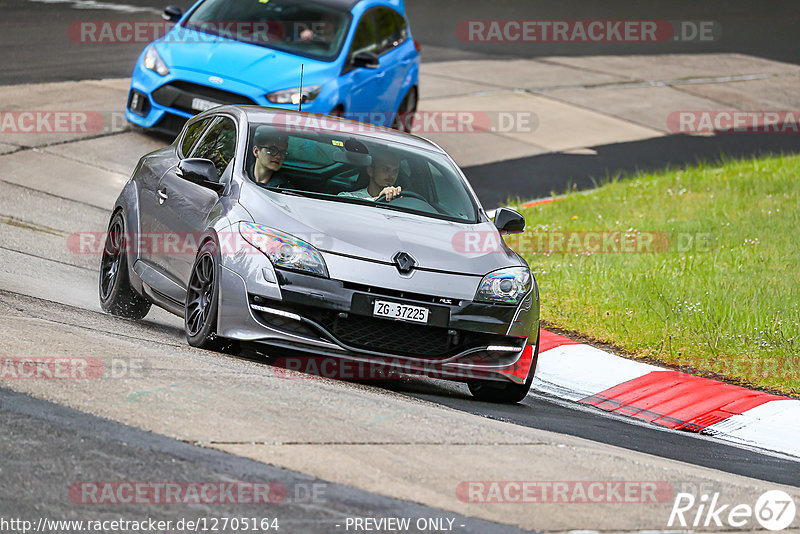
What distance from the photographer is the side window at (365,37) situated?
15094 mm

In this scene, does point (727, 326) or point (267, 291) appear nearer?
point (267, 291)

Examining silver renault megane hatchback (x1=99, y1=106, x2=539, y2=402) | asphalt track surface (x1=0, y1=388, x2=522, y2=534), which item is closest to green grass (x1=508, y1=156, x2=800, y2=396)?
silver renault megane hatchback (x1=99, y1=106, x2=539, y2=402)

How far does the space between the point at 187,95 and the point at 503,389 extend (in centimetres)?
716

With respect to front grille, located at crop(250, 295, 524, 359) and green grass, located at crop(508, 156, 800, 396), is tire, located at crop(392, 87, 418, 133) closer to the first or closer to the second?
green grass, located at crop(508, 156, 800, 396)

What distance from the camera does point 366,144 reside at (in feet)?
28.4

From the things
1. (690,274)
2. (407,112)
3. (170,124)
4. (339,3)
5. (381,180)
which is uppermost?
(339,3)

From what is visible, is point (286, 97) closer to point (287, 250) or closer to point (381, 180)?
point (381, 180)

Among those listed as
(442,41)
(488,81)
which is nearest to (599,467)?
(488,81)

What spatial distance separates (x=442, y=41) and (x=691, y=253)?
14.3 metres

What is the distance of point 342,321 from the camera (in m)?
7.10

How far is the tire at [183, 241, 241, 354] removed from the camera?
289 inches

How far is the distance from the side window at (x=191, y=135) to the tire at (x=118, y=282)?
69cm

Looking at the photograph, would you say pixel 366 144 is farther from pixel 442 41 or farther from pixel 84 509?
pixel 442 41

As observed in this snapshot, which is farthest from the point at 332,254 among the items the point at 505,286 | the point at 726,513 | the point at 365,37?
the point at 365,37
